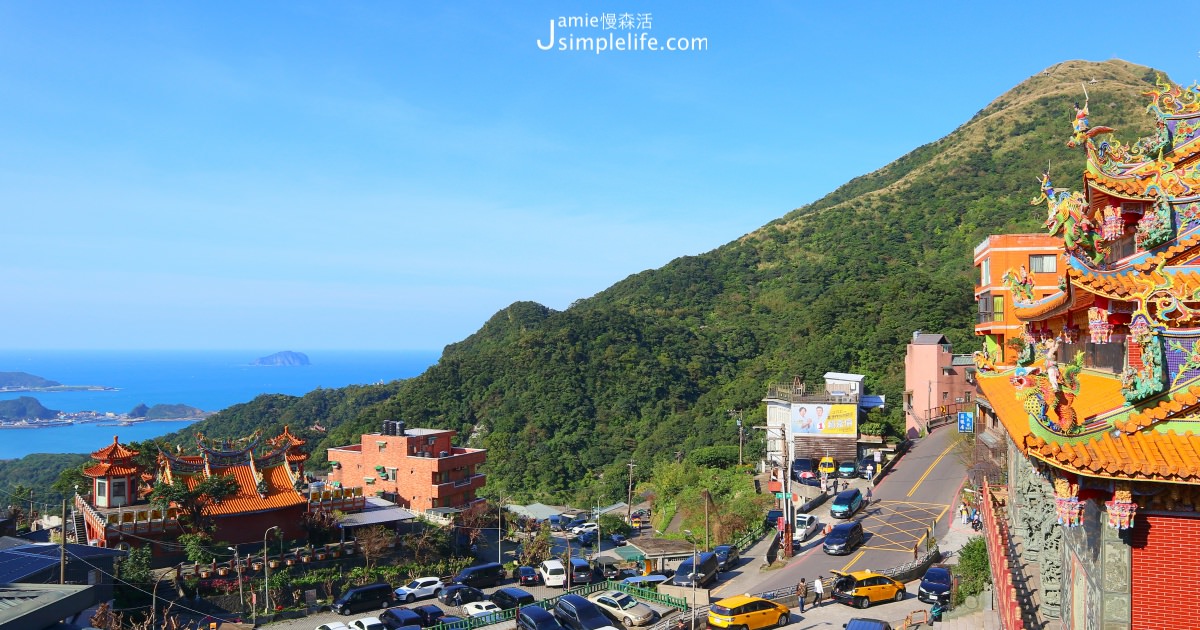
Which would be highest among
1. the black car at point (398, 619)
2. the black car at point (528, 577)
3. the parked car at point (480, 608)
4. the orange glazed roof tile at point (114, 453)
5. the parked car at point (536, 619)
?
the orange glazed roof tile at point (114, 453)

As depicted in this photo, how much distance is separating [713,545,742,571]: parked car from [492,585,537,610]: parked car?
26.5 feet

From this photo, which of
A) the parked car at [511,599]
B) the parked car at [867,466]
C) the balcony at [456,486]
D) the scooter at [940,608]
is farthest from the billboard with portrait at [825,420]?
the parked car at [511,599]

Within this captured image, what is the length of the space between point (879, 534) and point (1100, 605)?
25.5 m

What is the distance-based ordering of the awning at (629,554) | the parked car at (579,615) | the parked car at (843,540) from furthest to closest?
the awning at (629,554)
the parked car at (843,540)
the parked car at (579,615)

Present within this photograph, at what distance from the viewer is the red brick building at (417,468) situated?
155 ft

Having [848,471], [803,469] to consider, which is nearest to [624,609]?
[848,471]

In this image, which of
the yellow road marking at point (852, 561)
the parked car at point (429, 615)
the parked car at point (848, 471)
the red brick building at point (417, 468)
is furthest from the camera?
the red brick building at point (417, 468)

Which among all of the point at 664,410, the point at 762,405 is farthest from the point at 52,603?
the point at 664,410

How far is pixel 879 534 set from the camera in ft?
114

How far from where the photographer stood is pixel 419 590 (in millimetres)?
33094

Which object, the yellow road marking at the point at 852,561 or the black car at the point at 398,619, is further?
the yellow road marking at the point at 852,561

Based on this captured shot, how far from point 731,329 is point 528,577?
2592 inches

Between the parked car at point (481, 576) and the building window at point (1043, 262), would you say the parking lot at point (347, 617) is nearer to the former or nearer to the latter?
the parked car at point (481, 576)

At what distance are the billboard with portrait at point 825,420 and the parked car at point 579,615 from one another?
27072mm
